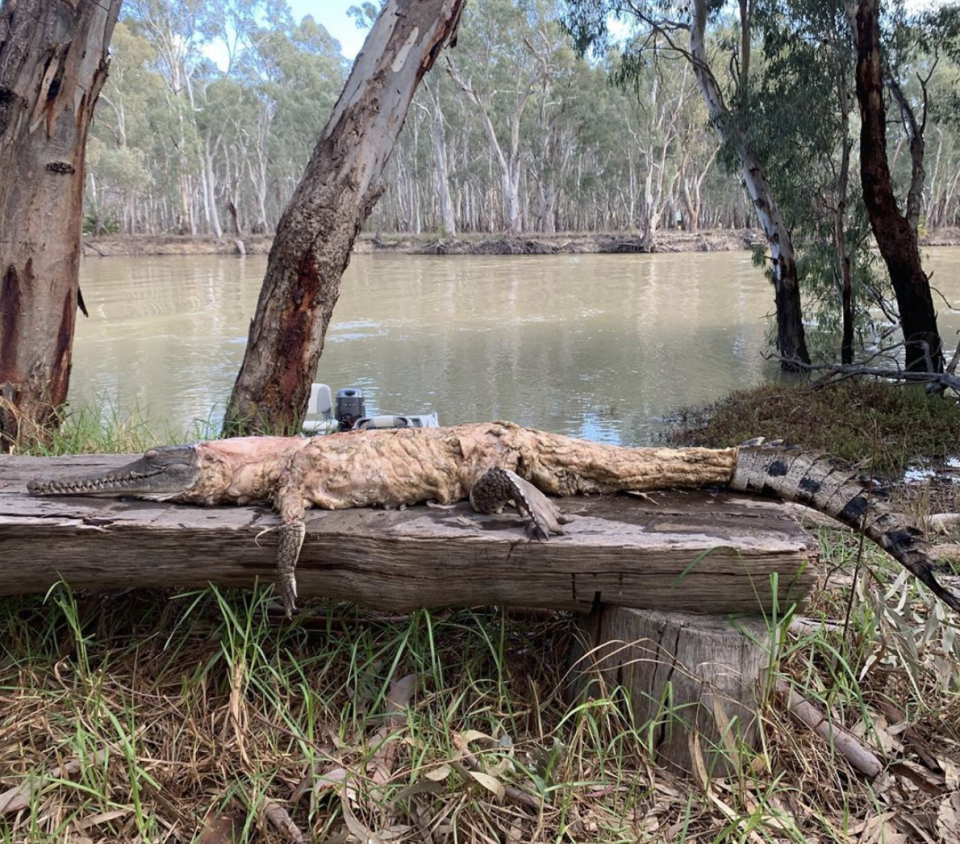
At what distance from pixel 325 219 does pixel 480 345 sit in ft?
30.9

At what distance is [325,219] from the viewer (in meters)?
4.84

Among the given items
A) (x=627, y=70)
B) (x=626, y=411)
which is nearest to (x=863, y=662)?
(x=626, y=411)

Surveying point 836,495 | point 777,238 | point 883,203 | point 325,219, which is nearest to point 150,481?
point 836,495

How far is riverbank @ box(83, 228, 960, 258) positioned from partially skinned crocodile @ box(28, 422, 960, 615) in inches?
1467

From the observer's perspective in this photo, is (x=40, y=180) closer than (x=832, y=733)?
No

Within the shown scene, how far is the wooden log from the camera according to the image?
2.24 meters

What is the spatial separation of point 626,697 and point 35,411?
3.81 meters

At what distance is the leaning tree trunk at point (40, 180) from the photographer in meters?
4.30

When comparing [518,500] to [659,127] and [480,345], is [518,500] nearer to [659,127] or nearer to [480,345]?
[480,345]

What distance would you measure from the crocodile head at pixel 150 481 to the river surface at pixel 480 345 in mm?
2393

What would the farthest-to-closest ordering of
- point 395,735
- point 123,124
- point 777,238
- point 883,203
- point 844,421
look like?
1. point 123,124
2. point 777,238
3. point 883,203
4. point 844,421
5. point 395,735

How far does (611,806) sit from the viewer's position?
2.11 metres

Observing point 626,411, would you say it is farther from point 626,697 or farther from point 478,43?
point 478,43

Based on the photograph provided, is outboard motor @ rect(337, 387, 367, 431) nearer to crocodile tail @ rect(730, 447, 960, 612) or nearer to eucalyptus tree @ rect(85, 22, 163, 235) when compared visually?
crocodile tail @ rect(730, 447, 960, 612)
